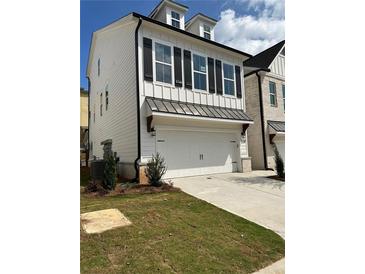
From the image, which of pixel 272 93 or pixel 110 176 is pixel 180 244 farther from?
pixel 272 93

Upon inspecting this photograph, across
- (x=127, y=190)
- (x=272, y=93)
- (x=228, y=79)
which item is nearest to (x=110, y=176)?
(x=127, y=190)

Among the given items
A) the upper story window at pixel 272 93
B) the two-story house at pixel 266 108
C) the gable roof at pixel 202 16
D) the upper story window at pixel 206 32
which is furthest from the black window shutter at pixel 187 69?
the upper story window at pixel 272 93

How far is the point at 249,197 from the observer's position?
557cm

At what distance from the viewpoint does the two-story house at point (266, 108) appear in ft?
36.6

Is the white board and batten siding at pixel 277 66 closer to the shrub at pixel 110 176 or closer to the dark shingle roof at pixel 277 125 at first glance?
the dark shingle roof at pixel 277 125

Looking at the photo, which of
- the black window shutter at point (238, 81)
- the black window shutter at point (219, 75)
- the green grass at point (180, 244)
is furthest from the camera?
the black window shutter at point (238, 81)

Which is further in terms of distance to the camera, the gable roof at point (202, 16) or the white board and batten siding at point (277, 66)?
the white board and batten siding at point (277, 66)

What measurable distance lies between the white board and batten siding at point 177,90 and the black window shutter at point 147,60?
0.33 ft

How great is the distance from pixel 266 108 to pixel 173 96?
5.49 metres

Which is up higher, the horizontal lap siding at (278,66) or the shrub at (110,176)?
the horizontal lap siding at (278,66)

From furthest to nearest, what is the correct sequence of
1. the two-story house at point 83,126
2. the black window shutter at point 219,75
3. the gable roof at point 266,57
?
1. the two-story house at point 83,126
2. the gable roof at point 266,57
3. the black window shutter at point 219,75
